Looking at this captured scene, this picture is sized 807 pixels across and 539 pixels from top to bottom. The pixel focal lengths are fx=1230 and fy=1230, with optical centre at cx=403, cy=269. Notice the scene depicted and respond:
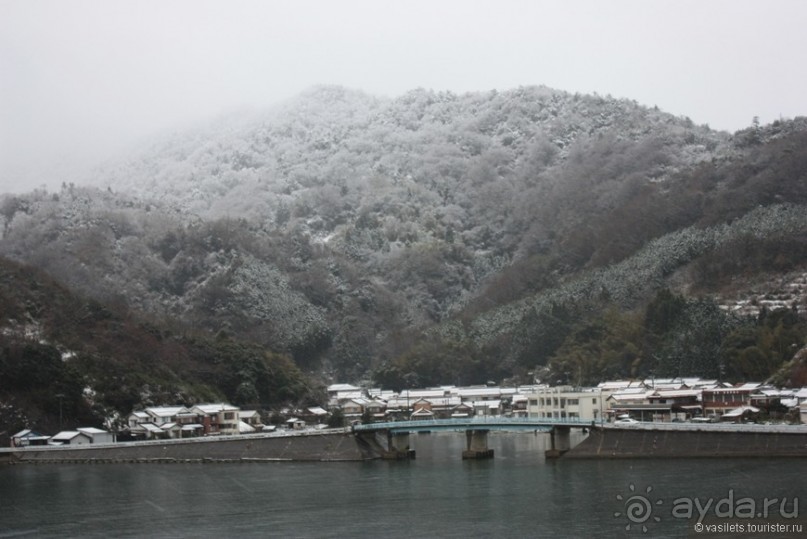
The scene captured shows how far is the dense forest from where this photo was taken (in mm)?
88062

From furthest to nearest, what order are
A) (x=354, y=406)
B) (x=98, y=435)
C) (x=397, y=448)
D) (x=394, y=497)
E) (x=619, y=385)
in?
1. (x=354, y=406)
2. (x=619, y=385)
3. (x=98, y=435)
4. (x=397, y=448)
5. (x=394, y=497)

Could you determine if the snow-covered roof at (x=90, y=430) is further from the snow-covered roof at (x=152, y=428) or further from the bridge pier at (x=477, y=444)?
the bridge pier at (x=477, y=444)

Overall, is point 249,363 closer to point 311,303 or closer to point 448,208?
point 311,303

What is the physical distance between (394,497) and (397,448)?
18265 mm

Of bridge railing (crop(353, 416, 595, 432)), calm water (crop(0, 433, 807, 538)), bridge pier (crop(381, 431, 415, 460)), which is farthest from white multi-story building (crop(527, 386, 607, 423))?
calm water (crop(0, 433, 807, 538))

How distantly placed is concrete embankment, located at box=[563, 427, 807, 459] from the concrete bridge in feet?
3.44

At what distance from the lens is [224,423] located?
7850cm

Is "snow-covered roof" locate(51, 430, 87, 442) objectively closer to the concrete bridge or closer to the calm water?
the calm water

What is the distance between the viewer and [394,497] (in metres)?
48.2

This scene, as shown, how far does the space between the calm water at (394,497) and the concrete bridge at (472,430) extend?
1966 mm

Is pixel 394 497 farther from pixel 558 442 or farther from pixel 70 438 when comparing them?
pixel 70 438

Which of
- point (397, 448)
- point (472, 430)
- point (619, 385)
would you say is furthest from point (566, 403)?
point (472, 430)

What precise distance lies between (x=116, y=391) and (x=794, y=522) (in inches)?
1978

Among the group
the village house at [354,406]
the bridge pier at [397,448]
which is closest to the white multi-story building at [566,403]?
the bridge pier at [397,448]
